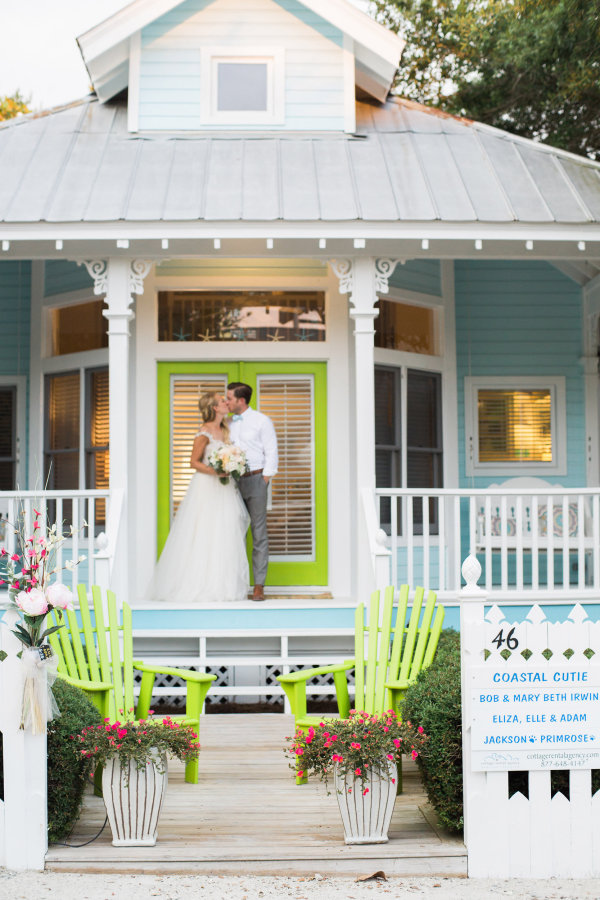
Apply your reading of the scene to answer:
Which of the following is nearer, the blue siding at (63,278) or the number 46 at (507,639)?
the number 46 at (507,639)

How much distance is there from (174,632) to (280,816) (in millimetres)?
2970

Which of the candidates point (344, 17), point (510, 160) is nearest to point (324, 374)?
point (510, 160)

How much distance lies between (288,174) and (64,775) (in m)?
5.64

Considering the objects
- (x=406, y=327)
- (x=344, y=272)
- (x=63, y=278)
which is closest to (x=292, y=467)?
(x=406, y=327)

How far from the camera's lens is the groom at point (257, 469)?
8594 mm

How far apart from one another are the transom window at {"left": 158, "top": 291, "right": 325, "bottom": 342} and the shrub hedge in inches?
200

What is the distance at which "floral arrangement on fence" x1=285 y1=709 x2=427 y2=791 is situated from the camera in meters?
4.55

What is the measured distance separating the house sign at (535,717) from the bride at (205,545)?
13.6ft

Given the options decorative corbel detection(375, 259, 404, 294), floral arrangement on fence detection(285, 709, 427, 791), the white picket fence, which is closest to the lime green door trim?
decorative corbel detection(375, 259, 404, 294)

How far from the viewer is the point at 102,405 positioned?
9523 millimetres

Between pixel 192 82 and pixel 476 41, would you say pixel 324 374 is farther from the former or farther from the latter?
pixel 476 41

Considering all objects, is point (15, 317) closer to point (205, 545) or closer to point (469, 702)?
point (205, 545)

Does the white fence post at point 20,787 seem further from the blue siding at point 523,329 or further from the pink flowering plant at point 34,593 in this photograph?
the blue siding at point 523,329

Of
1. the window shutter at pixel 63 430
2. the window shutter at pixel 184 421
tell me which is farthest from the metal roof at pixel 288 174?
the window shutter at pixel 63 430
